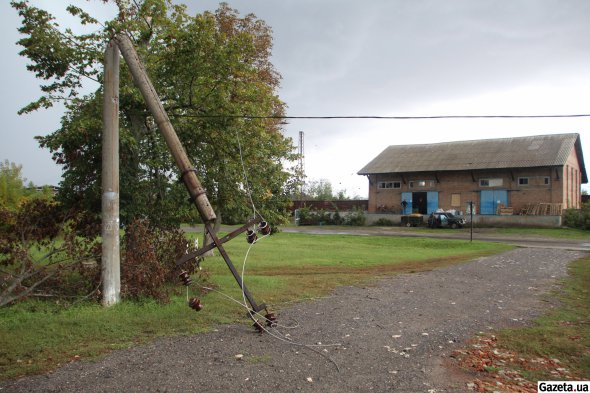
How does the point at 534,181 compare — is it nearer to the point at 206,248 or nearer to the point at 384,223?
the point at 384,223

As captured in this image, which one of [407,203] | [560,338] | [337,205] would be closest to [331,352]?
[560,338]

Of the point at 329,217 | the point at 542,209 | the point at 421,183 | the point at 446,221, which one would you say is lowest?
the point at 446,221

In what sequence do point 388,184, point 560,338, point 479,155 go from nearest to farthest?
point 560,338 → point 479,155 → point 388,184

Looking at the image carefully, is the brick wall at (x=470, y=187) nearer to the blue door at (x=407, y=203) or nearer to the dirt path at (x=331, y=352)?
the blue door at (x=407, y=203)

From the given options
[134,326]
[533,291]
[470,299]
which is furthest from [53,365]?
[533,291]

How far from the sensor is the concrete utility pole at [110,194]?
8359mm

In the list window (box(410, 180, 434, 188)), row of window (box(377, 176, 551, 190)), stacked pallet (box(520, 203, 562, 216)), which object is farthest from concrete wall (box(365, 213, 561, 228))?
window (box(410, 180, 434, 188))

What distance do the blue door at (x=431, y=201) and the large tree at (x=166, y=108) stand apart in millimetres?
35873

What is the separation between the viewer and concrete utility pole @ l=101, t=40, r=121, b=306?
8359 millimetres

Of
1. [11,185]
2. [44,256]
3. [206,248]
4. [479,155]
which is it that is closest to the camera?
[206,248]

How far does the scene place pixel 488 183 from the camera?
42125 millimetres

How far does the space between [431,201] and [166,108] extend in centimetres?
3797

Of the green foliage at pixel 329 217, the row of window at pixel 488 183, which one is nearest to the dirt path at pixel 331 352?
the row of window at pixel 488 183

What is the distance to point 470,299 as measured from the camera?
958 cm
